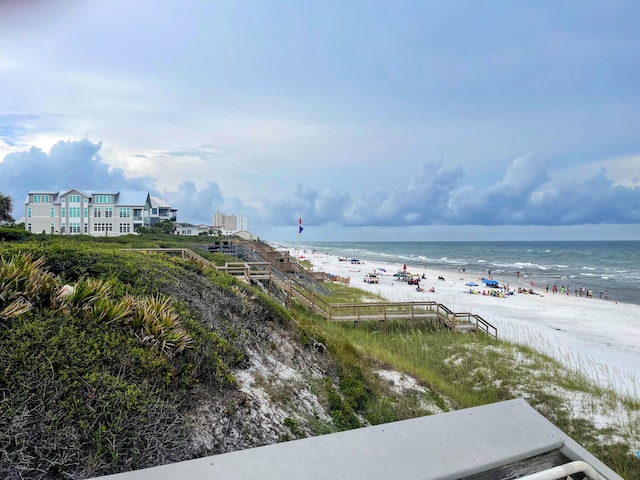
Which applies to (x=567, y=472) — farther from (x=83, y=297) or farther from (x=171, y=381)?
(x=83, y=297)

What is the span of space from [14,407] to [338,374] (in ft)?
19.6

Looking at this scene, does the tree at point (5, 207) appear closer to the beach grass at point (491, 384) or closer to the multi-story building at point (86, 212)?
the multi-story building at point (86, 212)

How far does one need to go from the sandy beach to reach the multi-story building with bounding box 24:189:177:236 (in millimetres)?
41686

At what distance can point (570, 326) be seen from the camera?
23078 mm

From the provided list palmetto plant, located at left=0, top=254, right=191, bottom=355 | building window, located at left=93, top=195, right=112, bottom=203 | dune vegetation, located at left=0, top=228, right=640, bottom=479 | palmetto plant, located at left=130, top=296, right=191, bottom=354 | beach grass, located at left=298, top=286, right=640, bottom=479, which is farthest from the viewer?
building window, located at left=93, top=195, right=112, bottom=203

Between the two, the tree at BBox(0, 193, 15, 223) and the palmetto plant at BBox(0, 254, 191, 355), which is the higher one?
the tree at BBox(0, 193, 15, 223)

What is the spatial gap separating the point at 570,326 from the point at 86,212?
60.2m

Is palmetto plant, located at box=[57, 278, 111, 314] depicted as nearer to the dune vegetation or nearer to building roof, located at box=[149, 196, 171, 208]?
the dune vegetation

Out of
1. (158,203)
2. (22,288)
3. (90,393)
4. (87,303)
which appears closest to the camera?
(90,393)

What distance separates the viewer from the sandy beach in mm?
14320

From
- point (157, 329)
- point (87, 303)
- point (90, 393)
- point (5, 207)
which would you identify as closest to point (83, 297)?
point (87, 303)

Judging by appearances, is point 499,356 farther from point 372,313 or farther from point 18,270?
point 18,270

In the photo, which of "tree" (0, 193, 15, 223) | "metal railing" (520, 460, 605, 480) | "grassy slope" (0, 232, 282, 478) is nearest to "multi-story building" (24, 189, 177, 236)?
"tree" (0, 193, 15, 223)

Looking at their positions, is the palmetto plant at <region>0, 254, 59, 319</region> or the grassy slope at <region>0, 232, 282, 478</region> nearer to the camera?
the grassy slope at <region>0, 232, 282, 478</region>
